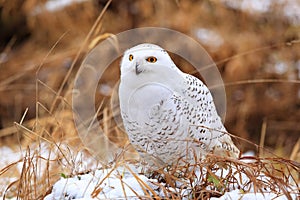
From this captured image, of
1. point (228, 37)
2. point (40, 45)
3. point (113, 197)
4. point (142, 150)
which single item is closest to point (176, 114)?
point (142, 150)

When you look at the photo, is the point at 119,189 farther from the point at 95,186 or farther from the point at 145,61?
the point at 145,61

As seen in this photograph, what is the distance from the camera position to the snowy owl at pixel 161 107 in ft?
4.09

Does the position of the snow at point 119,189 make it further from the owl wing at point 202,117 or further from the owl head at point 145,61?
the owl head at point 145,61

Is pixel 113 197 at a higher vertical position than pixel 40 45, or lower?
lower

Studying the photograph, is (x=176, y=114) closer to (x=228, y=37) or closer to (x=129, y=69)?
(x=129, y=69)

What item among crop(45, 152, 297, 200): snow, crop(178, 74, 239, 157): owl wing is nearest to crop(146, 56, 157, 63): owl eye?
crop(178, 74, 239, 157): owl wing

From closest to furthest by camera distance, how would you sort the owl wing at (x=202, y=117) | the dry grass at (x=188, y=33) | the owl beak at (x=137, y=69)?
the owl beak at (x=137, y=69), the owl wing at (x=202, y=117), the dry grass at (x=188, y=33)

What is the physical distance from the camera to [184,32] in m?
3.62

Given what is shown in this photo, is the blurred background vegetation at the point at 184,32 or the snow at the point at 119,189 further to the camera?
the blurred background vegetation at the point at 184,32

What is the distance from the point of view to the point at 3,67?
382 centimetres

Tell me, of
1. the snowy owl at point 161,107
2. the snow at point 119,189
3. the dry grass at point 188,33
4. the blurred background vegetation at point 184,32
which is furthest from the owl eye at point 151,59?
the blurred background vegetation at point 184,32

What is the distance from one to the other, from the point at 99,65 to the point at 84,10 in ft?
3.67

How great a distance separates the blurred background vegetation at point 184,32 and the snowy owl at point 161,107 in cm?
225

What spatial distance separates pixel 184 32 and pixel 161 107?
2404 mm
